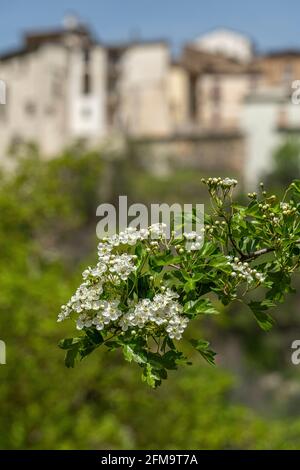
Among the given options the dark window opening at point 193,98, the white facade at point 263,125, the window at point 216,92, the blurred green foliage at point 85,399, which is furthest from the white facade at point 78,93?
the blurred green foliage at point 85,399

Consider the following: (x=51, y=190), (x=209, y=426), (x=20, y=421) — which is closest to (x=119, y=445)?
(x=20, y=421)

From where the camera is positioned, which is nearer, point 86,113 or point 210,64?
point 86,113

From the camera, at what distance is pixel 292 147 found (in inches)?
1695

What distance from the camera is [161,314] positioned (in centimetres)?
230

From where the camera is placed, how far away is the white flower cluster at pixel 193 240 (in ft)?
7.73

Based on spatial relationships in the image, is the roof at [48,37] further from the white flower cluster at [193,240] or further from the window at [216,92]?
the white flower cluster at [193,240]

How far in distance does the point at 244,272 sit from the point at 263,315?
0.13m

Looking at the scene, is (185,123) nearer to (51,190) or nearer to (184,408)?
(51,190)

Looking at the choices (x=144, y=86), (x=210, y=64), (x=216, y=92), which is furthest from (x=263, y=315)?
(x=216, y=92)

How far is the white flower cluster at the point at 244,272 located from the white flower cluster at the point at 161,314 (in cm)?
15

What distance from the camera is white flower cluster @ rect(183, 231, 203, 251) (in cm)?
236

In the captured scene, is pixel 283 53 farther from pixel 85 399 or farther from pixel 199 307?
pixel 199 307

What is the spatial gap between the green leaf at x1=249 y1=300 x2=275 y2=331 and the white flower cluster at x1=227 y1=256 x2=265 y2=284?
0.07 m

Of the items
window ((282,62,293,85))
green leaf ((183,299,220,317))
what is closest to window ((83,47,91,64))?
window ((282,62,293,85))
